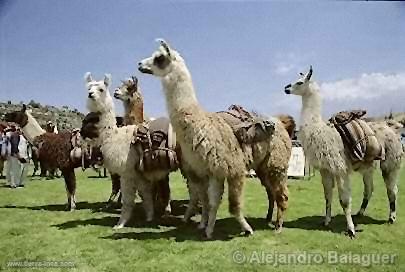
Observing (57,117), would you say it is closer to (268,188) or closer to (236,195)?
(268,188)

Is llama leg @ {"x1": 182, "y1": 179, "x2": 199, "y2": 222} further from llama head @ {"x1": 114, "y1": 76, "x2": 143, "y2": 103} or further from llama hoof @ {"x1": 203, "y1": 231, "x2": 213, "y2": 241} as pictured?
llama head @ {"x1": 114, "y1": 76, "x2": 143, "y2": 103}

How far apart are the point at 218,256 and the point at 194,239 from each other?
47 centimetres

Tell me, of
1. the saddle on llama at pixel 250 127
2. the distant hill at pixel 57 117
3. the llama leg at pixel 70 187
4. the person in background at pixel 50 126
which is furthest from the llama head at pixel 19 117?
the saddle on llama at pixel 250 127

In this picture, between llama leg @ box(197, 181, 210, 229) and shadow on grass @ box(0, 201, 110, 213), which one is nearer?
llama leg @ box(197, 181, 210, 229)

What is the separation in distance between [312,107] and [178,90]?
124 centimetres

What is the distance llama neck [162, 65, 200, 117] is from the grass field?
3.30ft

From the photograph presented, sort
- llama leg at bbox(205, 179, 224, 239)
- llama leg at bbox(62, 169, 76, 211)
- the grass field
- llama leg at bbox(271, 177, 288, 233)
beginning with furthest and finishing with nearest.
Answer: llama leg at bbox(62, 169, 76, 211)
llama leg at bbox(271, 177, 288, 233)
llama leg at bbox(205, 179, 224, 239)
the grass field

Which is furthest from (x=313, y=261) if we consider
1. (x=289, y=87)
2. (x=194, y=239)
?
(x=289, y=87)

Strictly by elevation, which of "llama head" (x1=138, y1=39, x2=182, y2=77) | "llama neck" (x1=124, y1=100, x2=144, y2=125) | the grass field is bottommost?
the grass field

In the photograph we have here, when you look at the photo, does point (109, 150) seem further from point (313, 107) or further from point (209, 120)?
point (313, 107)

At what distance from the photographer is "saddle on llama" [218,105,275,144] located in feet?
11.4

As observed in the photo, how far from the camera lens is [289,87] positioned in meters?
3.80

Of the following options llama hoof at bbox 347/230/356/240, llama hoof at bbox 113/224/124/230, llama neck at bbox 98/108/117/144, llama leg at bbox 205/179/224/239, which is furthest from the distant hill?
llama hoof at bbox 347/230/356/240

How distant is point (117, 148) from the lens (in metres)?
3.77
